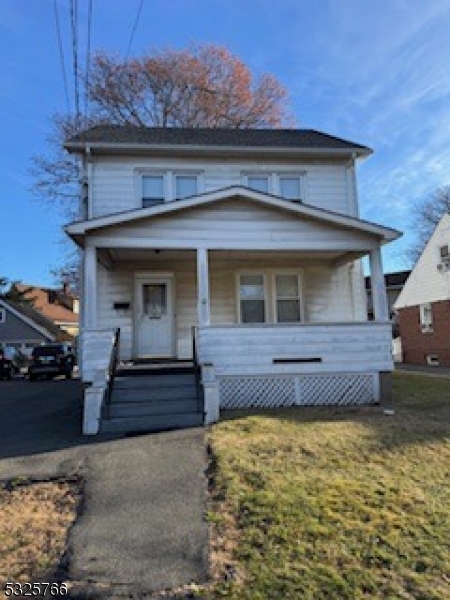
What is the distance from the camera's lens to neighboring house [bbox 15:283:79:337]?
162 ft

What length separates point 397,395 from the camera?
11.5 metres

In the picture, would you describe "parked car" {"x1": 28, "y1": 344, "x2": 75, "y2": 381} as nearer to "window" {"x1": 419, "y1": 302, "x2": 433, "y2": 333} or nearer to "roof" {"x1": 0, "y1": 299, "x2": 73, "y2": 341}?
"roof" {"x1": 0, "y1": 299, "x2": 73, "y2": 341}

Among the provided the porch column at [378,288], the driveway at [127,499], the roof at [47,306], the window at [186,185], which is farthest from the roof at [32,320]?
the porch column at [378,288]

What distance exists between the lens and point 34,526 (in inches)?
190

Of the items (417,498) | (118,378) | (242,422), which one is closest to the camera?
(417,498)

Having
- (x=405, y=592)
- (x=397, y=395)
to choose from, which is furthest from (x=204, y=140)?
(x=405, y=592)

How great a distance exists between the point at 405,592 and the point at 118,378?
7286mm

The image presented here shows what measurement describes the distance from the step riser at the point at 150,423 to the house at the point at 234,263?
0.22m

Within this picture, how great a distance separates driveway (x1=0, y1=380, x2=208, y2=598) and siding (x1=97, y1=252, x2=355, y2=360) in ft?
13.8

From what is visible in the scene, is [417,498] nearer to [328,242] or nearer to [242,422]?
[242,422]

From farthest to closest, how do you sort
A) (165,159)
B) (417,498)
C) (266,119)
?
Result: 1. (266,119)
2. (165,159)
3. (417,498)

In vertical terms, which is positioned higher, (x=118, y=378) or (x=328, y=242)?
(x=328, y=242)

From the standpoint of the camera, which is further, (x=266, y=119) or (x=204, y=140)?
(x=266, y=119)

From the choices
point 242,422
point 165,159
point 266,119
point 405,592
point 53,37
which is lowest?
point 405,592
